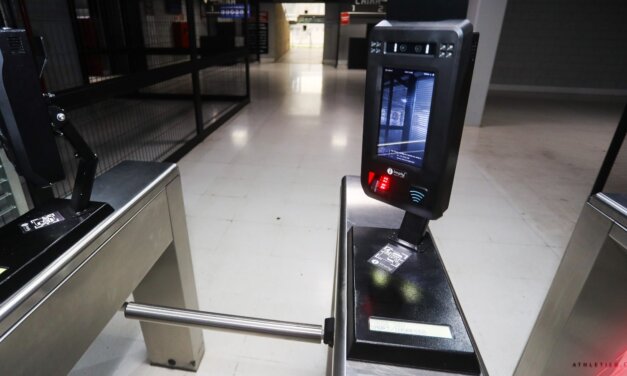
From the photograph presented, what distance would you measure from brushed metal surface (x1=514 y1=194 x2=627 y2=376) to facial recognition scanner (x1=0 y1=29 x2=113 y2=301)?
1133mm

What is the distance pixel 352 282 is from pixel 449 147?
0.26 meters

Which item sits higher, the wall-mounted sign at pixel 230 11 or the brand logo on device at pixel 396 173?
the wall-mounted sign at pixel 230 11

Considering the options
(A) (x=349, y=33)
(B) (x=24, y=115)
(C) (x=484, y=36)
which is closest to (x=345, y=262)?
(B) (x=24, y=115)

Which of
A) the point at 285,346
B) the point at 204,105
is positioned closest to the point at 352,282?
the point at 285,346

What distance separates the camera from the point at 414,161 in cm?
58

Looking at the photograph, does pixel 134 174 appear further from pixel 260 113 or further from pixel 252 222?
pixel 260 113

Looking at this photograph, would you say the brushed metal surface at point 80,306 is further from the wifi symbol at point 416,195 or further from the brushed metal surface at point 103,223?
the wifi symbol at point 416,195

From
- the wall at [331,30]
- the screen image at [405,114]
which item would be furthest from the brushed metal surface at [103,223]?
the wall at [331,30]

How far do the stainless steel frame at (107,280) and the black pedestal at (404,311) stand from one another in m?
0.49

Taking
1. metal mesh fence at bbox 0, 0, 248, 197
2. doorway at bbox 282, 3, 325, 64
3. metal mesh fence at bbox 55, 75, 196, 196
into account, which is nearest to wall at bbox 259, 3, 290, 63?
doorway at bbox 282, 3, 325, 64

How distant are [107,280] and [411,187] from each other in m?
0.66

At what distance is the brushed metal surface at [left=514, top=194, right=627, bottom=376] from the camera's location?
0.81 metres

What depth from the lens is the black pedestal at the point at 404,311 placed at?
1.50ft

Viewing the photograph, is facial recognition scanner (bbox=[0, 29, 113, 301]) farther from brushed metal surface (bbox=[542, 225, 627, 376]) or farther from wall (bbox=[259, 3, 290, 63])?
wall (bbox=[259, 3, 290, 63])
